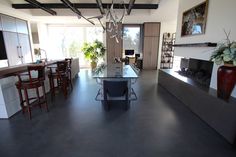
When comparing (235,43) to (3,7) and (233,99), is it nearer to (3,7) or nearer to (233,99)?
(233,99)

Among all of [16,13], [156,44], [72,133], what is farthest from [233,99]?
[16,13]

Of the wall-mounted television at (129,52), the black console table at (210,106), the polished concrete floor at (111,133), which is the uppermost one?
the wall-mounted television at (129,52)

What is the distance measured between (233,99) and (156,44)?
676 centimetres

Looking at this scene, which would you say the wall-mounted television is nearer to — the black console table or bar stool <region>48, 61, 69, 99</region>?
the black console table

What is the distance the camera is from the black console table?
2107 millimetres

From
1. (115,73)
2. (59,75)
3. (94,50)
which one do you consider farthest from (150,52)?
(59,75)

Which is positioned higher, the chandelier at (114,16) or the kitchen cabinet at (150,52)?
the chandelier at (114,16)

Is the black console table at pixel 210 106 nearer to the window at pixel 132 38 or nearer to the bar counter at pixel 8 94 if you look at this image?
the bar counter at pixel 8 94

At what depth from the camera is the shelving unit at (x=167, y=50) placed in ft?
27.8

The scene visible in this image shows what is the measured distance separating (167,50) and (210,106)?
669 cm

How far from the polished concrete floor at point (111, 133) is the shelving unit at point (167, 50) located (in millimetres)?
5888

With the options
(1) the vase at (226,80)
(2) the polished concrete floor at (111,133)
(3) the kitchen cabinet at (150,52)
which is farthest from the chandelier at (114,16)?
(1) the vase at (226,80)

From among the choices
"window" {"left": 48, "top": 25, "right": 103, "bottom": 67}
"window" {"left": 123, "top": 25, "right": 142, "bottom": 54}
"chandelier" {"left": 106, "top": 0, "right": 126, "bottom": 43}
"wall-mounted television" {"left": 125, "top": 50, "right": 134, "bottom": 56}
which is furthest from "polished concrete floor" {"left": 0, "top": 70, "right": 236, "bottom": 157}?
"window" {"left": 48, "top": 25, "right": 103, "bottom": 67}

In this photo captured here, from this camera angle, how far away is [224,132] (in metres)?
2.24
